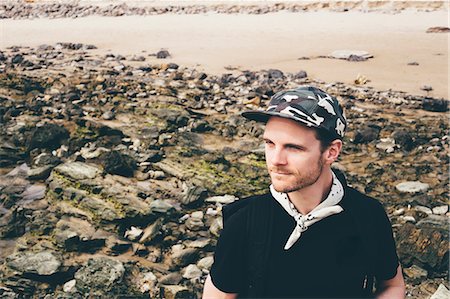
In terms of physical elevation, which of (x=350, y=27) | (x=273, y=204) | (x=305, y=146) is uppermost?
(x=305, y=146)

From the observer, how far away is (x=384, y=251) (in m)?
3.21

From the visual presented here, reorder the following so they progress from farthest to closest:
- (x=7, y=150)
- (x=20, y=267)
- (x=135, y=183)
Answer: (x=7, y=150) → (x=135, y=183) → (x=20, y=267)

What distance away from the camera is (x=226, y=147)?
41.6ft

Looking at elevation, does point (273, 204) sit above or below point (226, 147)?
above

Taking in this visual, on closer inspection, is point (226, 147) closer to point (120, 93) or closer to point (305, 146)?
point (120, 93)

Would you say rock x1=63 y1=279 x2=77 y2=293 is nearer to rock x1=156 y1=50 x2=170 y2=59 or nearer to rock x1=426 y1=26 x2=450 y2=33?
rock x1=156 y1=50 x2=170 y2=59

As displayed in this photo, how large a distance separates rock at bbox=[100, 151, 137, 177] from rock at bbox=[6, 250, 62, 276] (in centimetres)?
296

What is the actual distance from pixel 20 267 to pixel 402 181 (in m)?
7.60

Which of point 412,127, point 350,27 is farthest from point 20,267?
point 350,27

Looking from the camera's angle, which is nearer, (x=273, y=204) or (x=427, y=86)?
(x=273, y=204)

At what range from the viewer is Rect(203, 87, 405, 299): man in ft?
9.80

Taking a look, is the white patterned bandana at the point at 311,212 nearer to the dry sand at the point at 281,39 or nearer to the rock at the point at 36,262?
the rock at the point at 36,262

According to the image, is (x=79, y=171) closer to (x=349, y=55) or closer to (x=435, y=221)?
(x=435, y=221)

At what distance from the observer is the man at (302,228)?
299 cm
